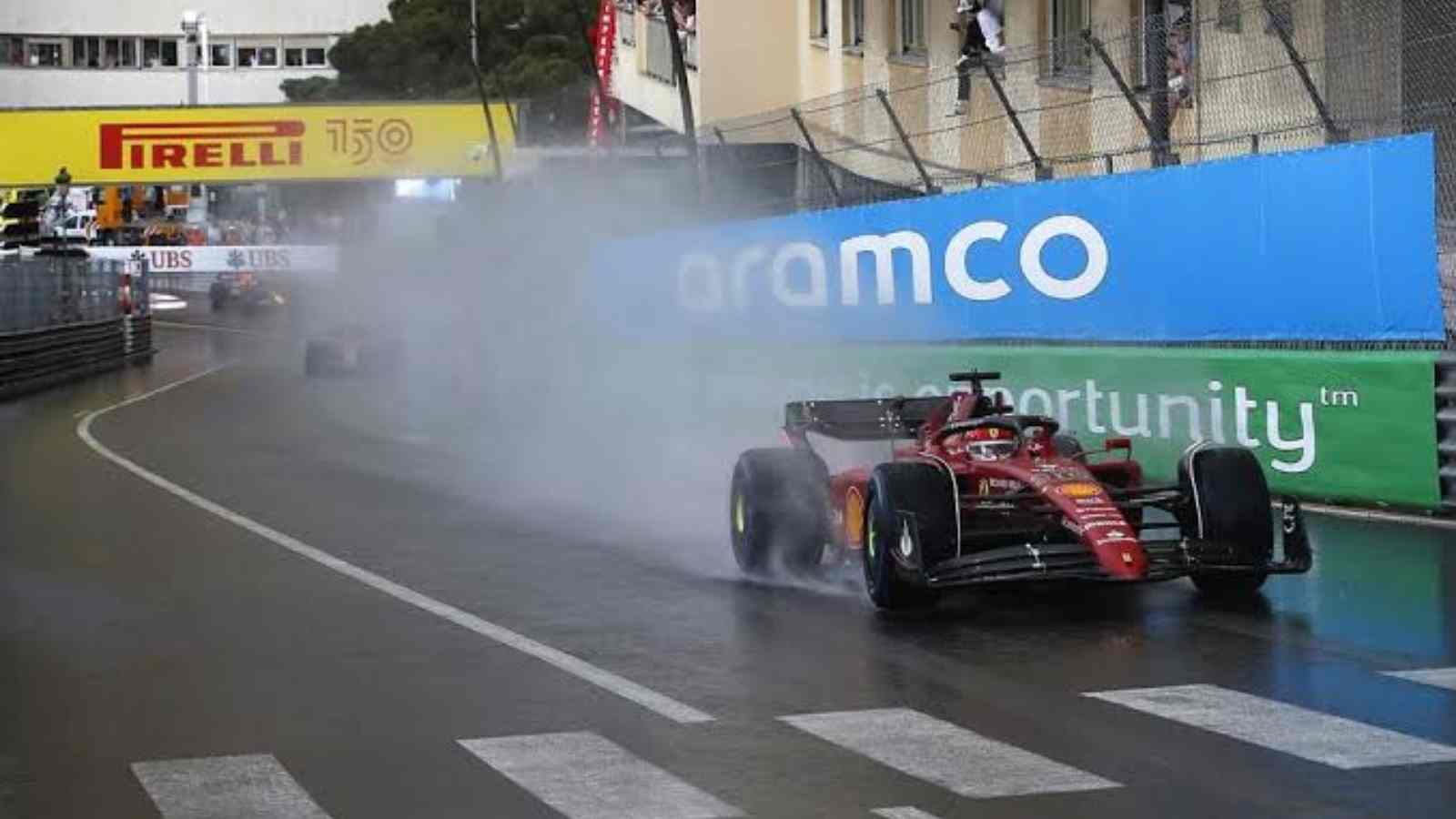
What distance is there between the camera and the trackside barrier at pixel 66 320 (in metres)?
41.8

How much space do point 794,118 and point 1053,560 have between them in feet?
53.1

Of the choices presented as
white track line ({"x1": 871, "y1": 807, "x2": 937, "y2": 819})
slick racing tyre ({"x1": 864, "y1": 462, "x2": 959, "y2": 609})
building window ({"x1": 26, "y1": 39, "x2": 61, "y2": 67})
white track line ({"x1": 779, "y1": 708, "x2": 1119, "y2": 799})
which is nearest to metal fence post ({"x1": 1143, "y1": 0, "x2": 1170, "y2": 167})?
slick racing tyre ({"x1": 864, "y1": 462, "x2": 959, "y2": 609})

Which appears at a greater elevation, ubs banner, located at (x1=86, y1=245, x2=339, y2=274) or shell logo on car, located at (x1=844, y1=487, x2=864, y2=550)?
ubs banner, located at (x1=86, y1=245, x2=339, y2=274)

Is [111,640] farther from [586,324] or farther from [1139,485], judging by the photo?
[586,324]

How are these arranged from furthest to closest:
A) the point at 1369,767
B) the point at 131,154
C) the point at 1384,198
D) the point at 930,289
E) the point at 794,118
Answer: the point at 131,154 < the point at 794,118 < the point at 930,289 < the point at 1384,198 < the point at 1369,767

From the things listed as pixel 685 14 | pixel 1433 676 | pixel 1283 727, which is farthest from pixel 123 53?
pixel 1283 727

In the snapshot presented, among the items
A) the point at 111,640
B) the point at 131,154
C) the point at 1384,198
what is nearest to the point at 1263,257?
the point at 1384,198

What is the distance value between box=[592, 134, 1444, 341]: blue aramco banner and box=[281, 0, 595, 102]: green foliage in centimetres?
7003

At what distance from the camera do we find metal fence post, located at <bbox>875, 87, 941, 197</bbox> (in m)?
23.8

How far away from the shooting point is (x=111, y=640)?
37.8 feet

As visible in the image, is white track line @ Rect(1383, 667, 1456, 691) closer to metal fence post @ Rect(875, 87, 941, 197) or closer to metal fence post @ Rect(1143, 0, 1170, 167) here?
metal fence post @ Rect(1143, 0, 1170, 167)

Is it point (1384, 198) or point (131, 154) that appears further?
point (131, 154)

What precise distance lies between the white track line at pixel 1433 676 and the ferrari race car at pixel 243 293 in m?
67.9

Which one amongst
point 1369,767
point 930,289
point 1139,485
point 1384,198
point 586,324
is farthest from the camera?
point 586,324
